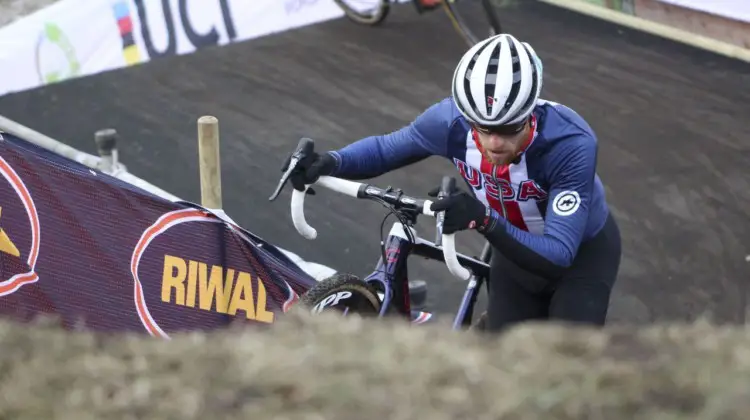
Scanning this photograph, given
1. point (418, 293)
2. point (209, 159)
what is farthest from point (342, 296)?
point (418, 293)

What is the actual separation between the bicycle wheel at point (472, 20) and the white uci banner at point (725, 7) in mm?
2433

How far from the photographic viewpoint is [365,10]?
12.3 meters

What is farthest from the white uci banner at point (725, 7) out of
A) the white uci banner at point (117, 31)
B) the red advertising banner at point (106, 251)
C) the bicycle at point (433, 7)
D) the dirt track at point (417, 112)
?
the red advertising banner at point (106, 251)

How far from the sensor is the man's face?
157 inches

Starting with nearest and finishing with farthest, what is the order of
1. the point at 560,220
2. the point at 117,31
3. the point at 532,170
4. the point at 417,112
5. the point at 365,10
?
the point at 560,220, the point at 532,170, the point at 417,112, the point at 117,31, the point at 365,10

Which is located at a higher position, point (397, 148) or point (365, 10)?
point (397, 148)

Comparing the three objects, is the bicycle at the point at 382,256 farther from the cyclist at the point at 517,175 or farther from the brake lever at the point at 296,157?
the cyclist at the point at 517,175

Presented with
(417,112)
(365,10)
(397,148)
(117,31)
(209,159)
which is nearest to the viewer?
(397,148)

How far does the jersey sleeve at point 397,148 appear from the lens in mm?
4504

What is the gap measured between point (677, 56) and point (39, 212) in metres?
8.67

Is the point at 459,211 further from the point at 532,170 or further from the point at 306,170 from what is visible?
the point at 306,170

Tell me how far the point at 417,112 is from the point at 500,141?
5.68m

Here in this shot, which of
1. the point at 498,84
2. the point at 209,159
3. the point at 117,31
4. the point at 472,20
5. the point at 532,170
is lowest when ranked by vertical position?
the point at 472,20

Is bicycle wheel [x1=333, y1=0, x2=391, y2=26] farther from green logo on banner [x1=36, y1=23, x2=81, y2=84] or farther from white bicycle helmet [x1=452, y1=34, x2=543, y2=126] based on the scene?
white bicycle helmet [x1=452, y1=34, x2=543, y2=126]
